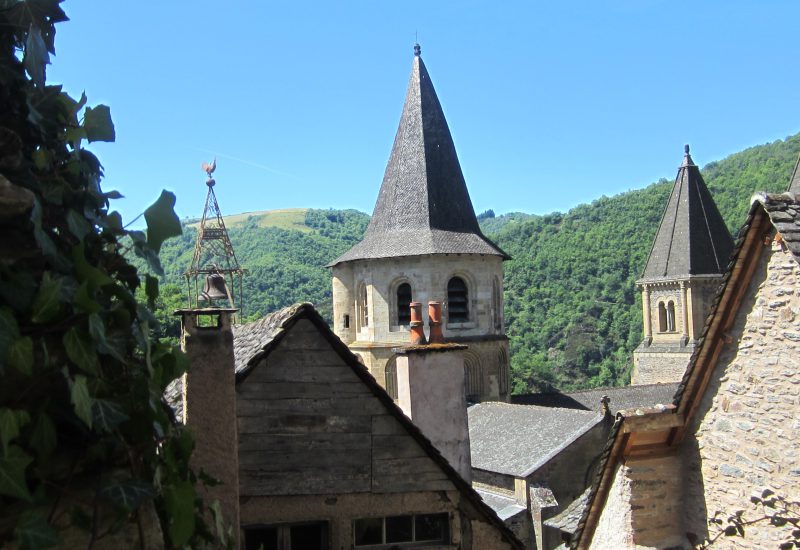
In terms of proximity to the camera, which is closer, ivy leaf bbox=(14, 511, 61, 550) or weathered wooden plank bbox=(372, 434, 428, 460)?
ivy leaf bbox=(14, 511, 61, 550)

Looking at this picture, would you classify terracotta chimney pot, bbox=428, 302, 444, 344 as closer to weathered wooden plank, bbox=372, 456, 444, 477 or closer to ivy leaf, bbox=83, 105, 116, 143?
weathered wooden plank, bbox=372, 456, 444, 477

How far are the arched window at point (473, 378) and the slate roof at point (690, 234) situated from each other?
1799 centimetres

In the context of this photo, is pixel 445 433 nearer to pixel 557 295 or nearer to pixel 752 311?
pixel 752 311

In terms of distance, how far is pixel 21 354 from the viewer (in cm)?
162

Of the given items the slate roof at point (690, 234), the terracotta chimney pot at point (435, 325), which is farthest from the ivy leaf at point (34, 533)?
the slate roof at point (690, 234)

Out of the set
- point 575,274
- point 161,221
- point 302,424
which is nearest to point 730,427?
point 302,424

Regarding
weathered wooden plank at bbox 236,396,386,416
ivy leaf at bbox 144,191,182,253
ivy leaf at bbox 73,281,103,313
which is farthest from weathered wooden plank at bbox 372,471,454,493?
ivy leaf at bbox 73,281,103,313

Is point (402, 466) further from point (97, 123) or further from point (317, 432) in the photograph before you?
point (97, 123)

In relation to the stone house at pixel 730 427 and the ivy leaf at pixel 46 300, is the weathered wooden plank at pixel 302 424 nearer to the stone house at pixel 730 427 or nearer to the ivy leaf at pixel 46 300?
the stone house at pixel 730 427

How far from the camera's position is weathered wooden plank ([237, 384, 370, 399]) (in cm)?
508

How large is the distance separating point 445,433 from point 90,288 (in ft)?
16.6

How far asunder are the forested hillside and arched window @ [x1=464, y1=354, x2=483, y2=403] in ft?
85.4

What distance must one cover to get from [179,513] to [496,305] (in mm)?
27815

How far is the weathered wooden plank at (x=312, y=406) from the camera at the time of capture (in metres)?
5.08
